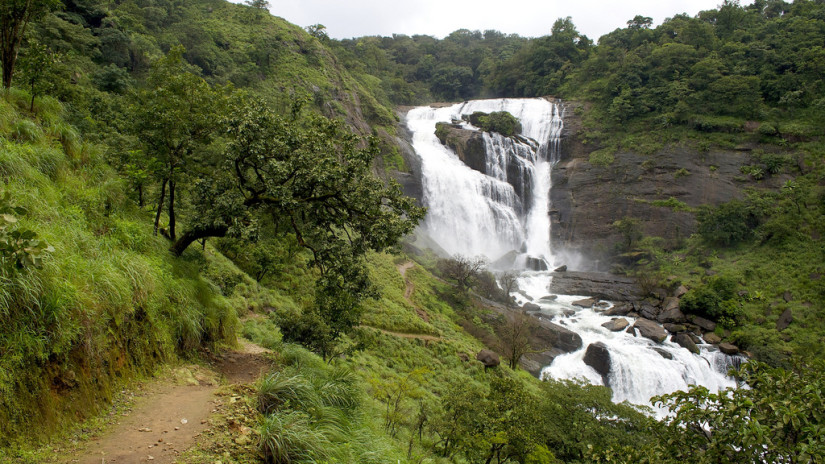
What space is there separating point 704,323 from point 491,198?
23.6m

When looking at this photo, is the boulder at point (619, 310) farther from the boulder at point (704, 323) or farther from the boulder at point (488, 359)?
the boulder at point (488, 359)

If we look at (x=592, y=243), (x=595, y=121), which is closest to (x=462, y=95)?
(x=595, y=121)

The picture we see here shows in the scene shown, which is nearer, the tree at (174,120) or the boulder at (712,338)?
the tree at (174,120)

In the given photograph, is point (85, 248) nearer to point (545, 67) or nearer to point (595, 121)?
point (595, 121)

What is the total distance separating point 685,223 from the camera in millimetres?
39375

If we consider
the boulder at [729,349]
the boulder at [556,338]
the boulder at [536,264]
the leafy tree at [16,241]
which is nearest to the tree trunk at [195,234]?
the leafy tree at [16,241]

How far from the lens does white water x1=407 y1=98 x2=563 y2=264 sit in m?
43.7

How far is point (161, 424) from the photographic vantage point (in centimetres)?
443

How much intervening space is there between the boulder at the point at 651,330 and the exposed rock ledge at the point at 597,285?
4.67 metres

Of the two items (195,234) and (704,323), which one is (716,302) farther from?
(195,234)

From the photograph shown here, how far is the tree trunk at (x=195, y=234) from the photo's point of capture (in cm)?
783

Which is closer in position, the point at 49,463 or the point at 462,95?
→ the point at 49,463

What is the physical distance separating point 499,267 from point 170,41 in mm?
39344

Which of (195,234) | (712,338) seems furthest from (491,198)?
(195,234)
